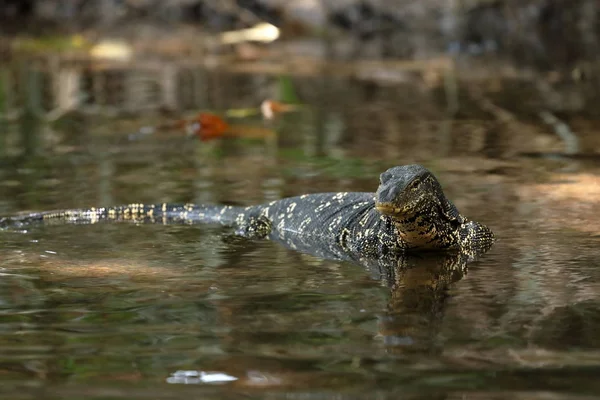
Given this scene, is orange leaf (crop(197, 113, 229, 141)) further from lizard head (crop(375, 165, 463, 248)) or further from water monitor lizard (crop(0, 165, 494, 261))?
lizard head (crop(375, 165, 463, 248))

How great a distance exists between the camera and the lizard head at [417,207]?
624 cm

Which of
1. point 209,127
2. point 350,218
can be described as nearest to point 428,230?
point 350,218

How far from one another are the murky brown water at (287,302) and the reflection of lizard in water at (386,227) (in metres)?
0.04

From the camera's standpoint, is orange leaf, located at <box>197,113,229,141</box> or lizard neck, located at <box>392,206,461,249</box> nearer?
lizard neck, located at <box>392,206,461,249</box>

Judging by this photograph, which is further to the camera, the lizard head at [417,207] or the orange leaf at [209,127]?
the orange leaf at [209,127]

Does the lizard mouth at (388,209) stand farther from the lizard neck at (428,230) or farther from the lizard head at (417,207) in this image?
the lizard neck at (428,230)

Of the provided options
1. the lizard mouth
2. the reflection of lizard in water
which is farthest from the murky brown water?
the lizard mouth

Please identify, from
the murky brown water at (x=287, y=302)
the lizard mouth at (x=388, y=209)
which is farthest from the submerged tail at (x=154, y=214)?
the lizard mouth at (x=388, y=209)

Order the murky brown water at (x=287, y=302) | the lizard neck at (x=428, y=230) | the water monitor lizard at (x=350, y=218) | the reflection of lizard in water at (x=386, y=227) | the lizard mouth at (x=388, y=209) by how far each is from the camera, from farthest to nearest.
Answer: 1. the lizard neck at (x=428, y=230)
2. the water monitor lizard at (x=350, y=218)
3. the lizard mouth at (x=388, y=209)
4. the reflection of lizard in water at (x=386, y=227)
5. the murky brown water at (x=287, y=302)

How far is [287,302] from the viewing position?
5.57 m

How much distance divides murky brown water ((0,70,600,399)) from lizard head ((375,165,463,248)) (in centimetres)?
25

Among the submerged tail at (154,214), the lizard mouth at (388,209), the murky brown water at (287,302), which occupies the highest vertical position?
the lizard mouth at (388,209)

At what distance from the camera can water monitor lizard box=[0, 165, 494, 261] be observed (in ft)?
20.9

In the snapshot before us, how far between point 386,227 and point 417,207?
0.44 m
